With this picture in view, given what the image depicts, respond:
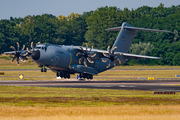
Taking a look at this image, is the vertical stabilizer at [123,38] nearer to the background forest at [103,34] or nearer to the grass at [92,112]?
the grass at [92,112]

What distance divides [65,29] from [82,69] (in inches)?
3877

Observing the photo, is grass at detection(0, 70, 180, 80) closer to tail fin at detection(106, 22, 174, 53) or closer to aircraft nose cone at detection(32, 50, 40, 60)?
tail fin at detection(106, 22, 174, 53)

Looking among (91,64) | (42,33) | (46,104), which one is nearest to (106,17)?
(42,33)

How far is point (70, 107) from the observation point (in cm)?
2353

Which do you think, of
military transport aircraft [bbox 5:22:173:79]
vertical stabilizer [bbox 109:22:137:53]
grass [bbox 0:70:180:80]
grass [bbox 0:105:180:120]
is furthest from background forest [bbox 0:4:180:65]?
grass [bbox 0:105:180:120]

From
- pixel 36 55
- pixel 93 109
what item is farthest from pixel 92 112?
pixel 36 55

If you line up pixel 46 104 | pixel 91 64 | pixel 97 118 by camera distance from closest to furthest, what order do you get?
pixel 97 118, pixel 46 104, pixel 91 64

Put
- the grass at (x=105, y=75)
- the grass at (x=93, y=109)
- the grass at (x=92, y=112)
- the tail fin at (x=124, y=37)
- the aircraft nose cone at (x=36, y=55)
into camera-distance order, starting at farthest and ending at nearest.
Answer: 1. the grass at (x=105, y=75)
2. the tail fin at (x=124, y=37)
3. the aircraft nose cone at (x=36, y=55)
4. the grass at (x=92, y=112)
5. the grass at (x=93, y=109)

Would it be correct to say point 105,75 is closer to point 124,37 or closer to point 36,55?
point 124,37

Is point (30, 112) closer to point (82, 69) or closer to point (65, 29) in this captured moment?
point (82, 69)

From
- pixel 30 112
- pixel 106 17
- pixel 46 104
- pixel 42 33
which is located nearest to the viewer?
pixel 30 112

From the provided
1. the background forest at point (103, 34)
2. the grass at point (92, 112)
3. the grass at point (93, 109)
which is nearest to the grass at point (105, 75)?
the grass at point (93, 109)

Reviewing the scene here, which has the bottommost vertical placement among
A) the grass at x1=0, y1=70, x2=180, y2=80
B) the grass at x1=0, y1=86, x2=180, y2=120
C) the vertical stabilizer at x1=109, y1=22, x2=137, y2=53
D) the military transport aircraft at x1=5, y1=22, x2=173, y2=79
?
the grass at x1=0, y1=70, x2=180, y2=80

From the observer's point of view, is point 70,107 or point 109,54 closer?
point 70,107
